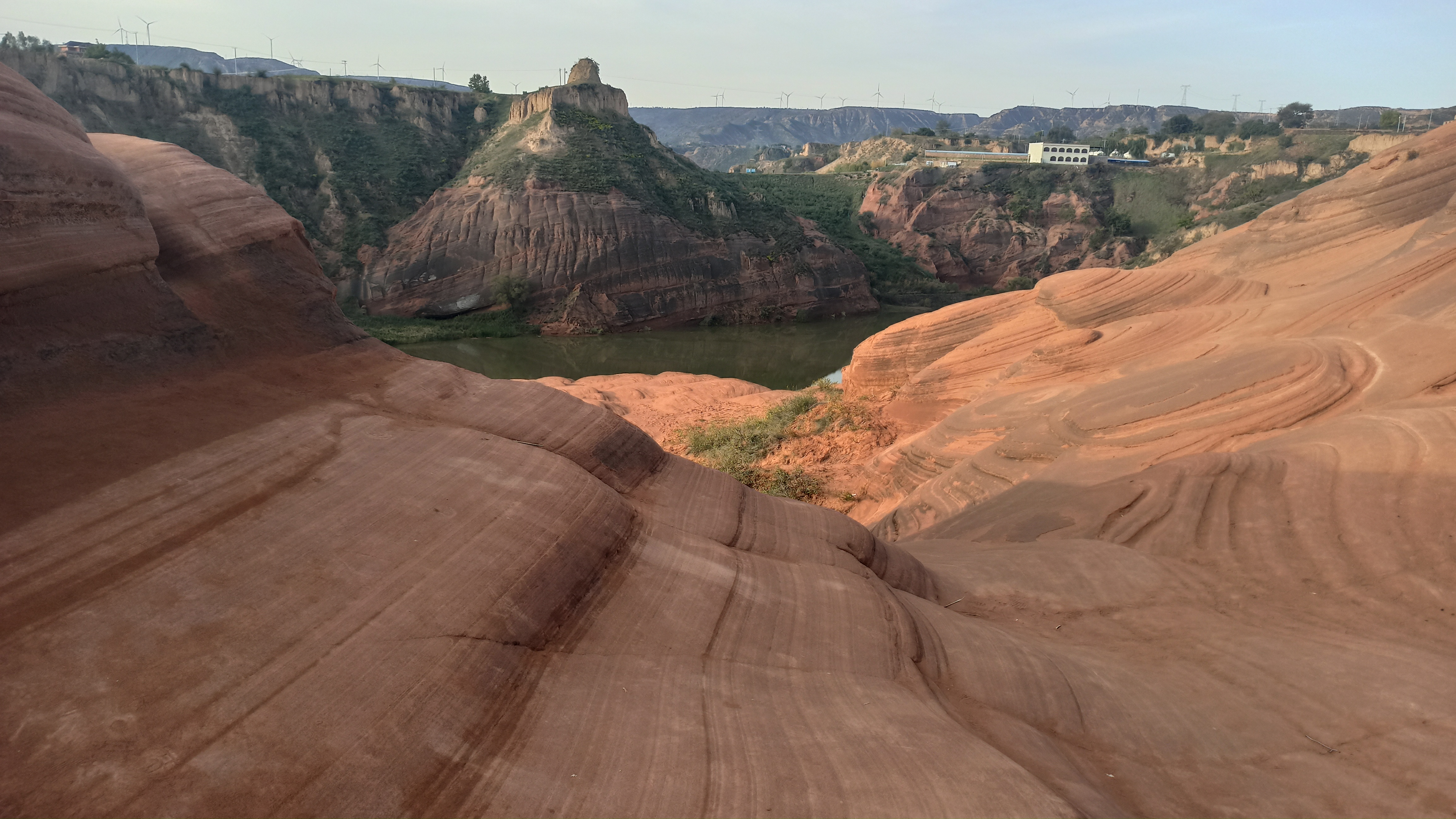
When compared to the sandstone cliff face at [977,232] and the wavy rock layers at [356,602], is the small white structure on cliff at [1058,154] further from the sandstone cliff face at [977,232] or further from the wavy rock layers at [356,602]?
the wavy rock layers at [356,602]

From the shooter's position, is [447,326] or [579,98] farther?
[579,98]

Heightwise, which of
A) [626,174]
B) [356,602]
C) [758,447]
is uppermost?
[626,174]

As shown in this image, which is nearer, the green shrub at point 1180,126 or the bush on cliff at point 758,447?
the bush on cliff at point 758,447

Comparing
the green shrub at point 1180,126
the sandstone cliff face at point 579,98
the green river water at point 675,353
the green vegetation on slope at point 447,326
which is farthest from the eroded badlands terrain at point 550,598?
the green shrub at point 1180,126

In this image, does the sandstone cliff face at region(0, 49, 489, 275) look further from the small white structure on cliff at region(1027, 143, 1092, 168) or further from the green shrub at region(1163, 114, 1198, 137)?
the green shrub at region(1163, 114, 1198, 137)

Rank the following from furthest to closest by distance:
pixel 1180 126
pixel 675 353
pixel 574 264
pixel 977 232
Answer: pixel 1180 126 < pixel 977 232 < pixel 574 264 < pixel 675 353

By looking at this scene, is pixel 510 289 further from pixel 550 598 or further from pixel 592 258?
pixel 550 598

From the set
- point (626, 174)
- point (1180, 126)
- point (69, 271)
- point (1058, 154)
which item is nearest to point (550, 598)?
point (69, 271)
